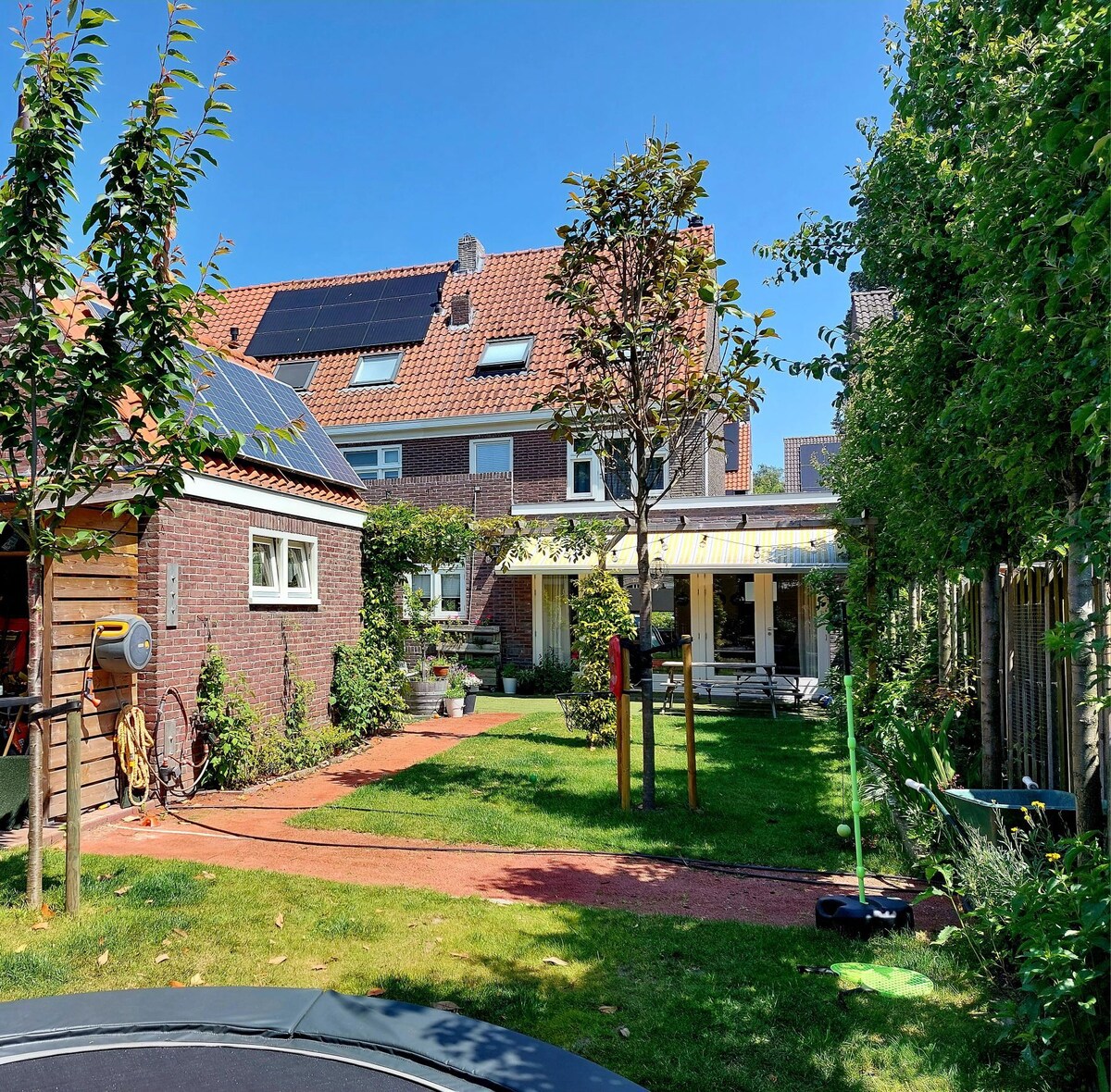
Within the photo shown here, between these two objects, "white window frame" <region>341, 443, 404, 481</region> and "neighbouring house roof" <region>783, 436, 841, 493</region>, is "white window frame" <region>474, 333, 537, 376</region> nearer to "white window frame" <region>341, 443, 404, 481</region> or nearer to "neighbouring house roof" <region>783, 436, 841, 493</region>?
"white window frame" <region>341, 443, 404, 481</region>

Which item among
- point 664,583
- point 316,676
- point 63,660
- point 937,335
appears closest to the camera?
point 937,335

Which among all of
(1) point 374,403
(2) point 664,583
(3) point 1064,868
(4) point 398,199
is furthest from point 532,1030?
(1) point 374,403

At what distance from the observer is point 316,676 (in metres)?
13.7

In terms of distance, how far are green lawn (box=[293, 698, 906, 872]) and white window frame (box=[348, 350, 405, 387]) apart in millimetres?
14435

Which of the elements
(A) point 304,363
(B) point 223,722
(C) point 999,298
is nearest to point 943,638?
(C) point 999,298

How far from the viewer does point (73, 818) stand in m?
6.39

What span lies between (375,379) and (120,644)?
707 inches

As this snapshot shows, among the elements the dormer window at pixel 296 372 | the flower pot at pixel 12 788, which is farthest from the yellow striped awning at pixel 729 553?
the flower pot at pixel 12 788

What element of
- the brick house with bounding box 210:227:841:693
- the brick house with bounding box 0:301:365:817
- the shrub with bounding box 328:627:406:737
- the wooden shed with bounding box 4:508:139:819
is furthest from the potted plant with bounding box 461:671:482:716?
the wooden shed with bounding box 4:508:139:819

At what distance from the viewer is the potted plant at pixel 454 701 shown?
17.8 metres

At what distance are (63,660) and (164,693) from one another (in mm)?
1336

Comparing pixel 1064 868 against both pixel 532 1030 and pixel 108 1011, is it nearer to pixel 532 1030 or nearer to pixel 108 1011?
pixel 532 1030

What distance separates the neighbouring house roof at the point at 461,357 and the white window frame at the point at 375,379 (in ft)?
0.31

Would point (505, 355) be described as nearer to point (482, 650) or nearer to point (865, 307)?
point (482, 650)
